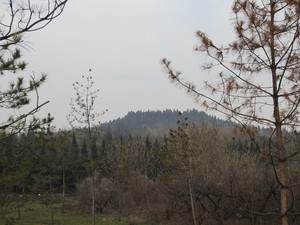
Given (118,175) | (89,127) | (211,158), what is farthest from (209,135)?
(89,127)

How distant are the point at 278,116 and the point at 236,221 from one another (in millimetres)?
12321

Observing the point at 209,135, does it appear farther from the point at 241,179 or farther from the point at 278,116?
the point at 278,116

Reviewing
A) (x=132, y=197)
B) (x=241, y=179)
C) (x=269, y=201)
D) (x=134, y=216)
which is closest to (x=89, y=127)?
(x=241, y=179)

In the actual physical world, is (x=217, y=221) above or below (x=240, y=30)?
below

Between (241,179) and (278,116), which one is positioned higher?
(278,116)

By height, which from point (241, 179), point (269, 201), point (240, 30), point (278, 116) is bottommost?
point (269, 201)

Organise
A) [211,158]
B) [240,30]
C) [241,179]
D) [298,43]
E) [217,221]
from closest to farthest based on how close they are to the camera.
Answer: [298,43]
[240,30]
[241,179]
[217,221]
[211,158]

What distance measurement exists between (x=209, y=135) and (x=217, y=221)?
8469mm

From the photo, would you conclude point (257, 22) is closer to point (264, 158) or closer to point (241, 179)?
point (264, 158)

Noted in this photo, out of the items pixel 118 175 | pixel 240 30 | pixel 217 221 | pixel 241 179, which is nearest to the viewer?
pixel 240 30

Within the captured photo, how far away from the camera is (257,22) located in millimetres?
4387

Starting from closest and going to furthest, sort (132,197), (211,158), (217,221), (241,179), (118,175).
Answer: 1. (241,179)
2. (217,221)
3. (211,158)
4. (118,175)
5. (132,197)

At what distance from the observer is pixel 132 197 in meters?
25.8

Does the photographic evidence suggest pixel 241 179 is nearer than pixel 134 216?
Result: Yes
